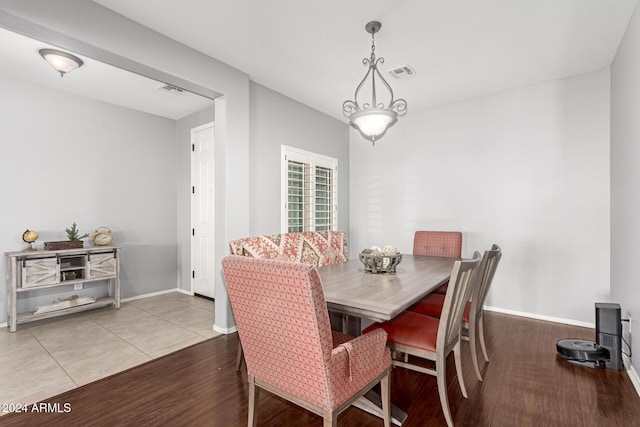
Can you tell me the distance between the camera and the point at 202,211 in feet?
14.8

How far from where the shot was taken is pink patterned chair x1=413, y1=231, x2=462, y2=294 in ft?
11.1

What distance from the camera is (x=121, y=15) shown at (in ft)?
7.59

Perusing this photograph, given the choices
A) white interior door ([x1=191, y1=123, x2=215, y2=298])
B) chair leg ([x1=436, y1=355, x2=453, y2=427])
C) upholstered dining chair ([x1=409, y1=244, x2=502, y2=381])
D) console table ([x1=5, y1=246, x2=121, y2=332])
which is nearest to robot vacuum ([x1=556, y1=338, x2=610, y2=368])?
upholstered dining chair ([x1=409, y1=244, x2=502, y2=381])

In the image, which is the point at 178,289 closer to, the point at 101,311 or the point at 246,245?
the point at 101,311

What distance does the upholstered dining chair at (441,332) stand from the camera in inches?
64.1

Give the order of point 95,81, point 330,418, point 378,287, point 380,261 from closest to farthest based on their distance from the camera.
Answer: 1. point 330,418
2. point 378,287
3. point 380,261
4. point 95,81

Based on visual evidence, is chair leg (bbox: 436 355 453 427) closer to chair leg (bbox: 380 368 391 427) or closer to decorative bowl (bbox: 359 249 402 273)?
chair leg (bbox: 380 368 391 427)

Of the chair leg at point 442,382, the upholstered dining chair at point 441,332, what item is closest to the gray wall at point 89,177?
the upholstered dining chair at point 441,332

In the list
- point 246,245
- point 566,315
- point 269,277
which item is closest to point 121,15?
point 246,245

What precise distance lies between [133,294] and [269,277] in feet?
13.2

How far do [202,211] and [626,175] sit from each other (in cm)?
471

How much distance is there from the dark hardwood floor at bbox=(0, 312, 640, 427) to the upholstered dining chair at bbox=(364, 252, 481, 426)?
237 millimetres

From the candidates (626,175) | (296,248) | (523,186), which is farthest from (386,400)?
(523,186)

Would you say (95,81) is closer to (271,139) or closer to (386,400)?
(271,139)
